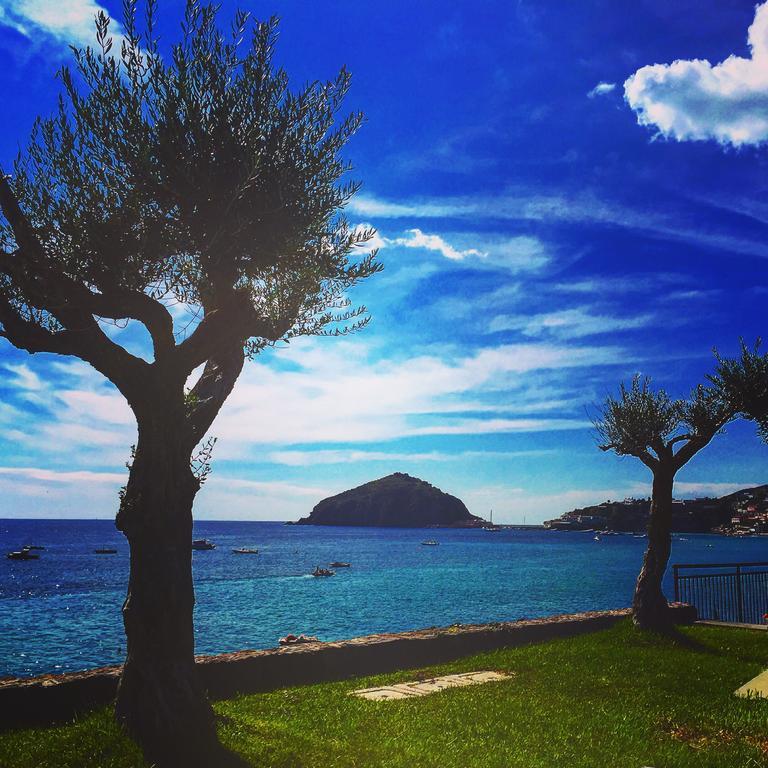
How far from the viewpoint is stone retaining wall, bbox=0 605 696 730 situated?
9.15 meters

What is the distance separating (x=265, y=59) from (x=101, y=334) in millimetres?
4789

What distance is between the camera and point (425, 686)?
1166 centimetres

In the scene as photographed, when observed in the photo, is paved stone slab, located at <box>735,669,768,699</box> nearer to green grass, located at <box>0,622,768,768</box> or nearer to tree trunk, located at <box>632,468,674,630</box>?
green grass, located at <box>0,622,768,768</box>

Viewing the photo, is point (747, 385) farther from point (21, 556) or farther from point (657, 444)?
point (21, 556)

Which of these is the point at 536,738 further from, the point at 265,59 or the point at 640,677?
the point at 265,59

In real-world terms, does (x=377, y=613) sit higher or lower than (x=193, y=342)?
lower

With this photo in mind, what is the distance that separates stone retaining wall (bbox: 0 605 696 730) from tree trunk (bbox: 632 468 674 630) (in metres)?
1.31

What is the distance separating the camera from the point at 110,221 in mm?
8828

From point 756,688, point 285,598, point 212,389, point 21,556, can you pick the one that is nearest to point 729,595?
point 756,688

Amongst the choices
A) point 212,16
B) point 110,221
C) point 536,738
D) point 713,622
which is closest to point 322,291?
point 110,221

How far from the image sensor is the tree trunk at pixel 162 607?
7461mm

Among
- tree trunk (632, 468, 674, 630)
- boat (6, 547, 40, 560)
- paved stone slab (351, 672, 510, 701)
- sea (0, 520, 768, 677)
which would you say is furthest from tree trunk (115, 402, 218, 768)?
boat (6, 547, 40, 560)

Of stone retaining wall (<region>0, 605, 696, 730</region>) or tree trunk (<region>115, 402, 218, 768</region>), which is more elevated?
tree trunk (<region>115, 402, 218, 768</region>)

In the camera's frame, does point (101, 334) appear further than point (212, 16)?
No
